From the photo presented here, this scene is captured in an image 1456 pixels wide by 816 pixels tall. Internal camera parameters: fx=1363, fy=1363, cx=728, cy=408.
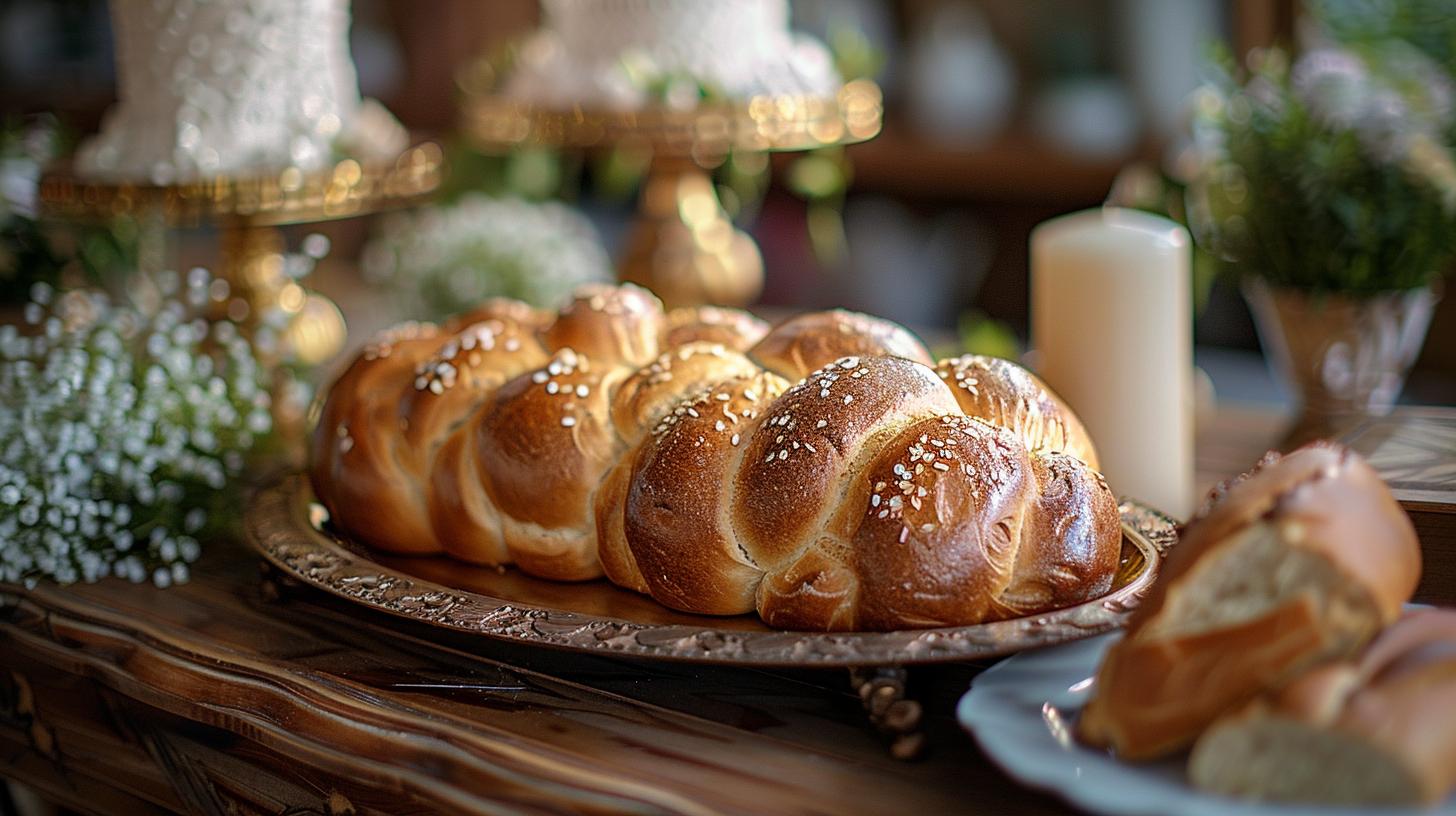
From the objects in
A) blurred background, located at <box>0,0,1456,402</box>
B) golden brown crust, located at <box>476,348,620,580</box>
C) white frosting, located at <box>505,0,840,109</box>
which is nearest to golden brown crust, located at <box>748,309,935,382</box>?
golden brown crust, located at <box>476,348,620,580</box>

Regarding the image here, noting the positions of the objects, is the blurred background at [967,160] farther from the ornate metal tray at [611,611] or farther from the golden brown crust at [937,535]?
the golden brown crust at [937,535]

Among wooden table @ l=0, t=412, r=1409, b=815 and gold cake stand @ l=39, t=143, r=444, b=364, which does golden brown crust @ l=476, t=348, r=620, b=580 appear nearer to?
wooden table @ l=0, t=412, r=1409, b=815

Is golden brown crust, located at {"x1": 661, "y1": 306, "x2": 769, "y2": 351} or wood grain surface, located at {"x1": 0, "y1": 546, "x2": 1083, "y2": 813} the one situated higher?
golden brown crust, located at {"x1": 661, "y1": 306, "x2": 769, "y2": 351}

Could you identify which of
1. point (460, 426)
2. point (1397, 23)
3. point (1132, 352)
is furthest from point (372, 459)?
point (1397, 23)

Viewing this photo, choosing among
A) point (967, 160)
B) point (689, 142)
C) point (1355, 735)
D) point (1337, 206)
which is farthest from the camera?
point (967, 160)

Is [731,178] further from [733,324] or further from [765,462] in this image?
[765,462]

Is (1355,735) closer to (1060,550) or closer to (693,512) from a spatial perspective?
(1060,550)

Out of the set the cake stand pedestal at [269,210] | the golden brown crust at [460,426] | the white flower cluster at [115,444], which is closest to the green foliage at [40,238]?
the cake stand pedestal at [269,210]

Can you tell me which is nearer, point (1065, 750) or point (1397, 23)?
point (1065, 750)
